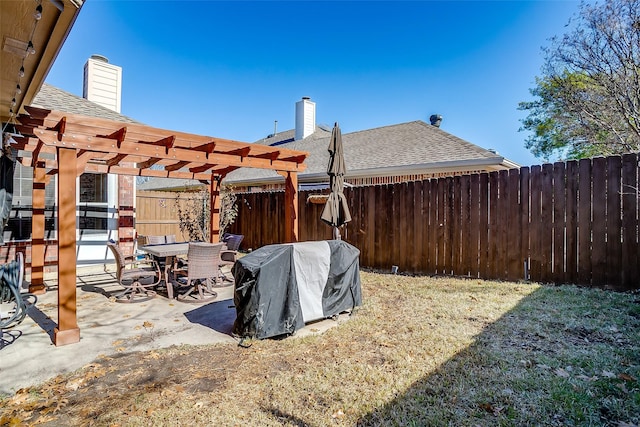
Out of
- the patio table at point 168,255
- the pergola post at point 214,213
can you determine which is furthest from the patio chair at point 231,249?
the patio table at point 168,255

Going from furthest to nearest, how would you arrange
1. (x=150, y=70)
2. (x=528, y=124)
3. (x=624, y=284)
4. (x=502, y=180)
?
(x=528, y=124) < (x=150, y=70) < (x=502, y=180) < (x=624, y=284)

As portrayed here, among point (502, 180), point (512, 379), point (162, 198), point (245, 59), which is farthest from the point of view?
point (245, 59)

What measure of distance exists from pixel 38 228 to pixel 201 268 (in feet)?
13.0

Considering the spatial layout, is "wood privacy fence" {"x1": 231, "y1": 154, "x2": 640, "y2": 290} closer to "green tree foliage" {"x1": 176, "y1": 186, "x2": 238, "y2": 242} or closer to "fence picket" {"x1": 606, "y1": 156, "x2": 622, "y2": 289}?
"fence picket" {"x1": 606, "y1": 156, "x2": 622, "y2": 289}

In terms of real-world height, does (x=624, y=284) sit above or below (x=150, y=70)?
below

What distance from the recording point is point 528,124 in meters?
21.8

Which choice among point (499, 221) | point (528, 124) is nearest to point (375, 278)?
point (499, 221)

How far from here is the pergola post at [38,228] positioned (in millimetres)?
6590

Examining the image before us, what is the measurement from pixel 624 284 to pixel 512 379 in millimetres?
4100

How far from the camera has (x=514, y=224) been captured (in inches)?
258

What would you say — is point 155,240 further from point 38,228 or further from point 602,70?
point 602,70

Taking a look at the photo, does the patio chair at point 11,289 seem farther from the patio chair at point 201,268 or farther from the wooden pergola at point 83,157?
the patio chair at point 201,268

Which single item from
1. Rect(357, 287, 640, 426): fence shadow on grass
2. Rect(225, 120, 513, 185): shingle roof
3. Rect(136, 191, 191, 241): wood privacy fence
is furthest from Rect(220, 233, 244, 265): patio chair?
Rect(357, 287, 640, 426): fence shadow on grass

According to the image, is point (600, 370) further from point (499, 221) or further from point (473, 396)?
point (499, 221)
